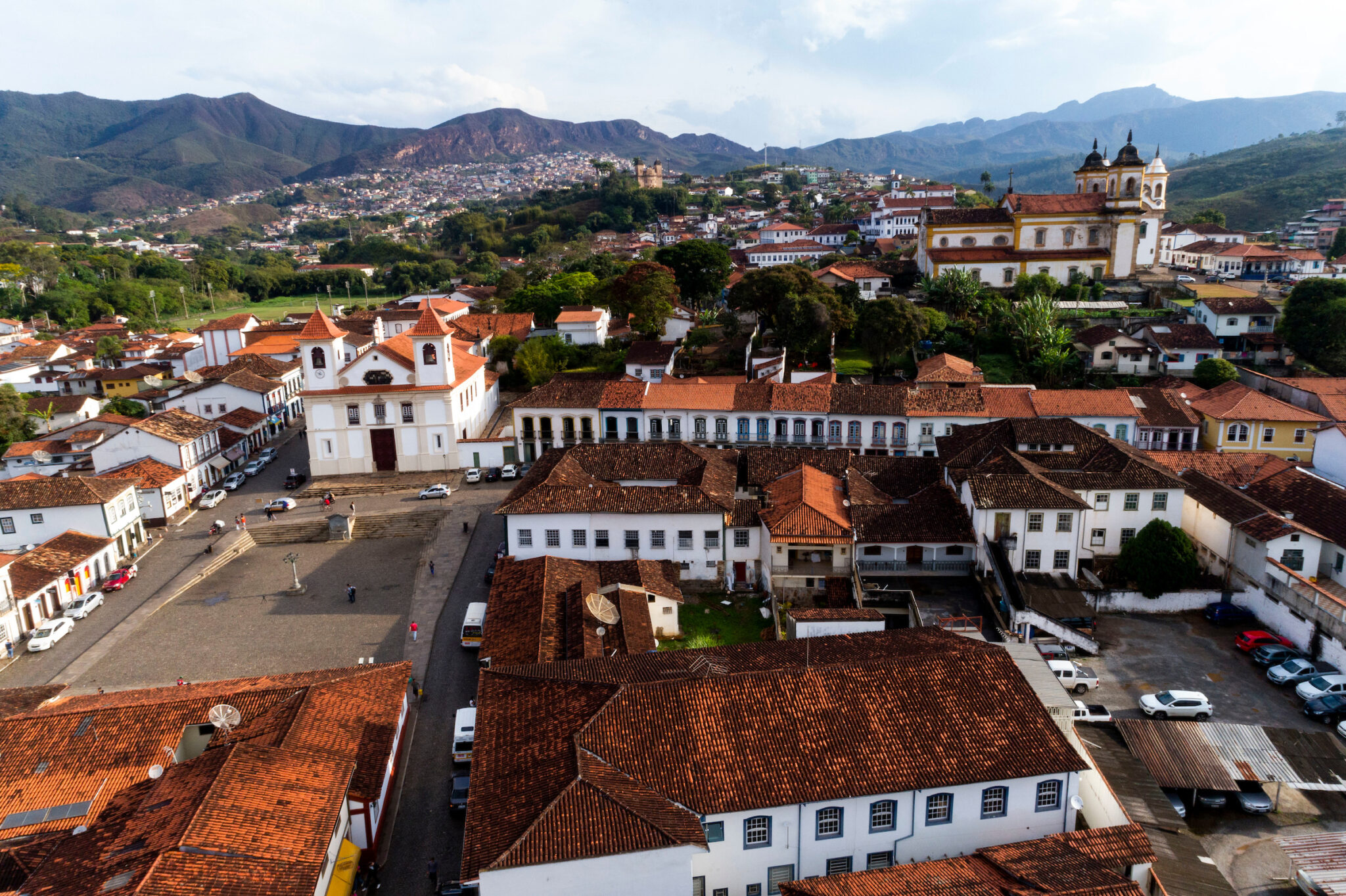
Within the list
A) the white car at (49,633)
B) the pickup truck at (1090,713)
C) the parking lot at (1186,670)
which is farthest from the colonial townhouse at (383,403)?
the pickup truck at (1090,713)

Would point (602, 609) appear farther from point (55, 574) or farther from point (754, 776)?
point (55, 574)

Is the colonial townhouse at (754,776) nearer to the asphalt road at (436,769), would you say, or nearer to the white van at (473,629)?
the asphalt road at (436,769)

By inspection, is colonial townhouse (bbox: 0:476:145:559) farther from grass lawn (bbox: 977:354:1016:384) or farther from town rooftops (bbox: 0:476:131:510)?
grass lawn (bbox: 977:354:1016:384)

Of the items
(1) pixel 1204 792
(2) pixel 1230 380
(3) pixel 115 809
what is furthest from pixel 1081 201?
(3) pixel 115 809

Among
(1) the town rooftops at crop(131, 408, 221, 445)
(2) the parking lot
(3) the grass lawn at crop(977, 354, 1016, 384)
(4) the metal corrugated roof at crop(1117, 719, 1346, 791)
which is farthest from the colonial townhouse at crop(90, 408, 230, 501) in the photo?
(3) the grass lawn at crop(977, 354, 1016, 384)

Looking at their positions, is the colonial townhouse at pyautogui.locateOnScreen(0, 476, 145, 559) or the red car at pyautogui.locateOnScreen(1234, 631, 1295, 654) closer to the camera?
the red car at pyautogui.locateOnScreen(1234, 631, 1295, 654)

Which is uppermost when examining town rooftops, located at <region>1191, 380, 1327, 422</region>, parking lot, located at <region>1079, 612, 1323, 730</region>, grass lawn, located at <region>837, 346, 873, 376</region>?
grass lawn, located at <region>837, 346, 873, 376</region>

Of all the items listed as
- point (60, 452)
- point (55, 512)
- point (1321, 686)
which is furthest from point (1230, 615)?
point (60, 452)

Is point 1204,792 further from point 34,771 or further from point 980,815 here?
point 34,771
